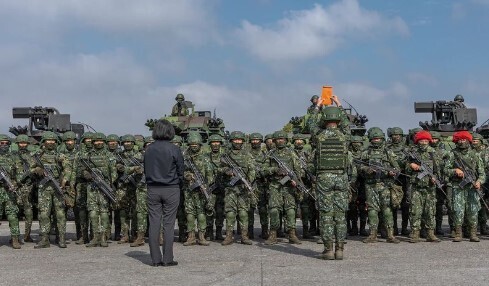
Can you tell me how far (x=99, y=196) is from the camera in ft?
34.8

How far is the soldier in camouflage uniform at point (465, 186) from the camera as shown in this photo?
10.6 meters

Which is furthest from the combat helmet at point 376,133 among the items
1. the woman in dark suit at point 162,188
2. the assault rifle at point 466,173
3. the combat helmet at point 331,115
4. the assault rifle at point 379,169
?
the woman in dark suit at point 162,188

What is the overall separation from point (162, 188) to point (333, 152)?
2456 mm

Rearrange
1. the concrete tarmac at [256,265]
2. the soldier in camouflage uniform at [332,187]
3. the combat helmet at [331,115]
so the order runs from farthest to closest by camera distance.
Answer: the combat helmet at [331,115], the soldier in camouflage uniform at [332,187], the concrete tarmac at [256,265]

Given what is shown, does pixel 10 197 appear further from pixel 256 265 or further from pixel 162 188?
pixel 256 265

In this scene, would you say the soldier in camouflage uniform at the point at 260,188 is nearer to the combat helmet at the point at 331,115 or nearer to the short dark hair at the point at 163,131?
the combat helmet at the point at 331,115

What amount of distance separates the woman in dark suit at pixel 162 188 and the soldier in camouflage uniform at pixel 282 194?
2590 mm

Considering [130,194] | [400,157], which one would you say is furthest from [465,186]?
[130,194]

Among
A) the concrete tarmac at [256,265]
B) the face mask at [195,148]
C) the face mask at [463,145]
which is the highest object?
the face mask at [463,145]

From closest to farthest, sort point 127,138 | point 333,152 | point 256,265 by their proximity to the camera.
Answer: point 256,265 < point 333,152 < point 127,138

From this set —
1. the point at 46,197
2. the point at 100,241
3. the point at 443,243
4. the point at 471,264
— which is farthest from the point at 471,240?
the point at 46,197

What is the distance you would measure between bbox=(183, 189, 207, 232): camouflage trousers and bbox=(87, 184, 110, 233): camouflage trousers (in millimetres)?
1426

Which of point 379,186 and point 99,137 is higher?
point 99,137

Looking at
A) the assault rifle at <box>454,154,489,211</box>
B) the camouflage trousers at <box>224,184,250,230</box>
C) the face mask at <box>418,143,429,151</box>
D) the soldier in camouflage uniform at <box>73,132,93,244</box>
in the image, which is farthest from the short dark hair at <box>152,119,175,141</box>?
the assault rifle at <box>454,154,489,211</box>
